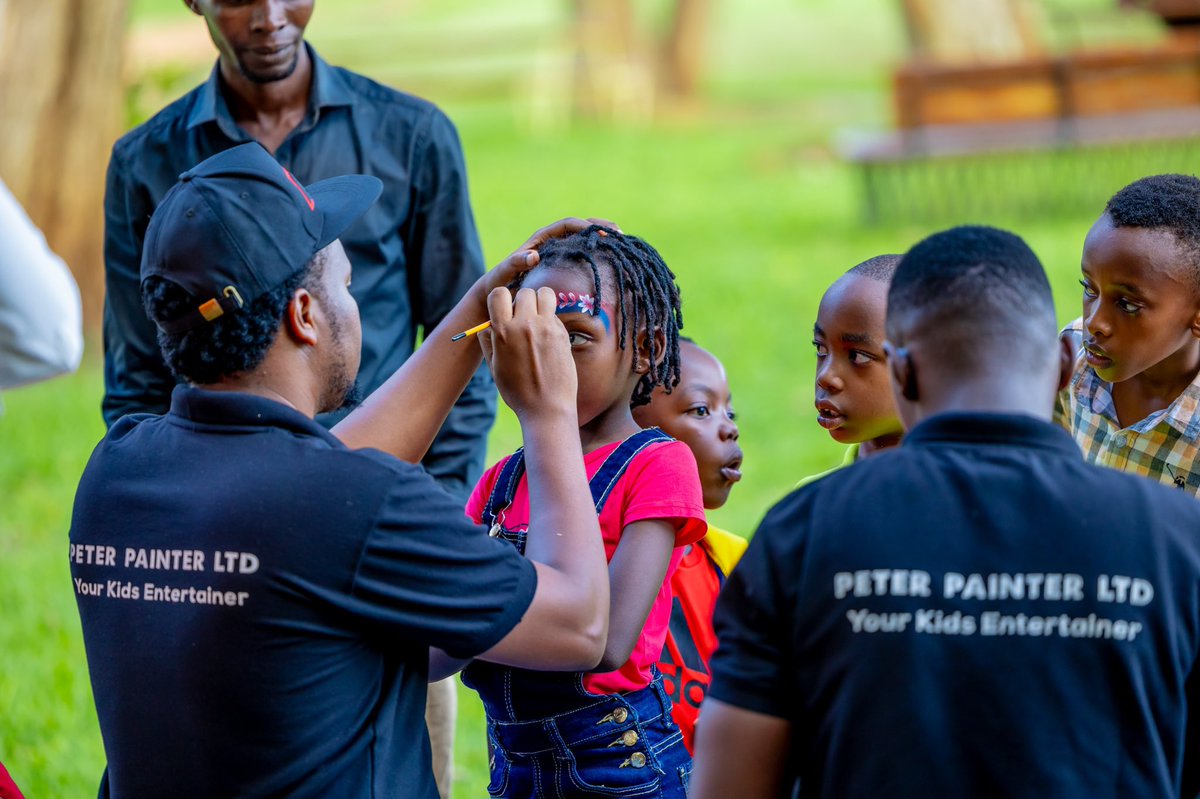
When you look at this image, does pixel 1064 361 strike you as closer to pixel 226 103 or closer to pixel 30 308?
pixel 30 308

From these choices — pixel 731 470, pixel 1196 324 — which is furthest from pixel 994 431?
pixel 731 470

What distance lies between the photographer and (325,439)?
2.25 m

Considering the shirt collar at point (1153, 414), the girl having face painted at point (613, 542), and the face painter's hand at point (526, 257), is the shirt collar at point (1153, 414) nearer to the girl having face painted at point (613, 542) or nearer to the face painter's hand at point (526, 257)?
the girl having face painted at point (613, 542)

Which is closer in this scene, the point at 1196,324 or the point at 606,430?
the point at 606,430

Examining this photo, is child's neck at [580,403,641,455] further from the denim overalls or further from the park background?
the park background

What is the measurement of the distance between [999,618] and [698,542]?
55.3 inches

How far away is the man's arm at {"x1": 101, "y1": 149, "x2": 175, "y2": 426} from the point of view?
150 inches

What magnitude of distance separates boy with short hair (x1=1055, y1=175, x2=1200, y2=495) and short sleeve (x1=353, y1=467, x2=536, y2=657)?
1.62m

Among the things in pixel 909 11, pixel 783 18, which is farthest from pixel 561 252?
pixel 783 18

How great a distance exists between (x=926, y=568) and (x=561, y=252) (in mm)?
1208

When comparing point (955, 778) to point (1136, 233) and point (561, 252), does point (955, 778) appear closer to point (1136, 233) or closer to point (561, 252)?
point (561, 252)

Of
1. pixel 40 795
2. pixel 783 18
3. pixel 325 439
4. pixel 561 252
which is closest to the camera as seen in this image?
pixel 325 439

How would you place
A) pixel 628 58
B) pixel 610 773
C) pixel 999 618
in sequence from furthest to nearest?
pixel 628 58, pixel 610 773, pixel 999 618

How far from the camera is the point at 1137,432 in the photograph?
3264mm
